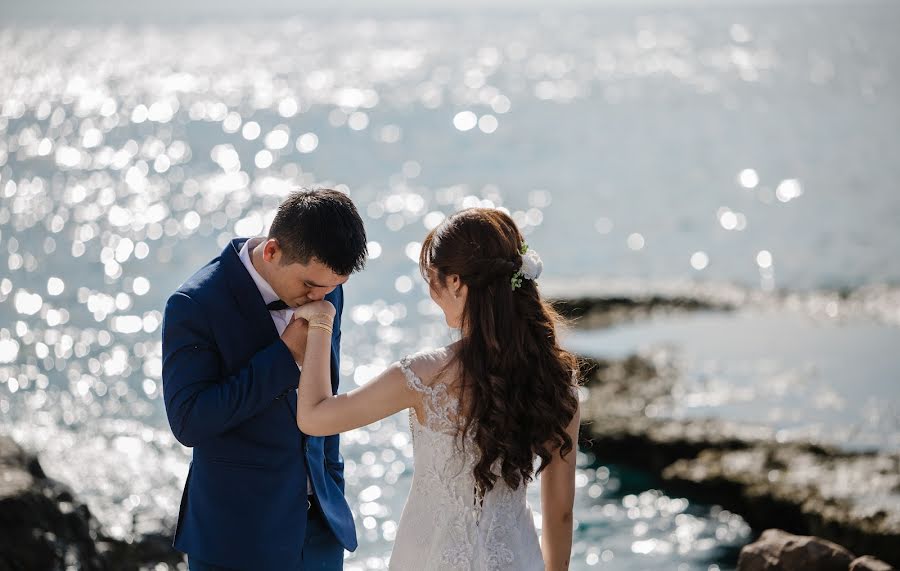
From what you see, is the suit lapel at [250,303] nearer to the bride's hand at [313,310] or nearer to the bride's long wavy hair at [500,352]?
the bride's hand at [313,310]

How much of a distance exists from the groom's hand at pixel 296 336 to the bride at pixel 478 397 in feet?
0.14

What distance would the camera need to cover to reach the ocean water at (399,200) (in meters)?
12.1

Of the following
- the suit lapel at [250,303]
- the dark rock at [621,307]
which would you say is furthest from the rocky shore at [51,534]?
the dark rock at [621,307]

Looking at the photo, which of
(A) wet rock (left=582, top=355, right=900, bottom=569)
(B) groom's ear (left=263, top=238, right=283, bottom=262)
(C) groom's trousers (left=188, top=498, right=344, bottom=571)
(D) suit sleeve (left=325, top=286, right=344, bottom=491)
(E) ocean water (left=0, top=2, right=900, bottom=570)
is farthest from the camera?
(E) ocean water (left=0, top=2, right=900, bottom=570)

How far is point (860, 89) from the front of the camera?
5034 centimetres

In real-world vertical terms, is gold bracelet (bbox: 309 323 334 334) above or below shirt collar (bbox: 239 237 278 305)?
below

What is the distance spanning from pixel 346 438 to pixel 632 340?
4.08 m

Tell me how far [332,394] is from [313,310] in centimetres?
29

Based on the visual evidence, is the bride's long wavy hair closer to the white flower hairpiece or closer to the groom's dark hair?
the white flower hairpiece

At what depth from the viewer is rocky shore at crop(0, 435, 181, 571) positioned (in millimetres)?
6312

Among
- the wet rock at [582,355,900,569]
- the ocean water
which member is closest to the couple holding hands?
the ocean water

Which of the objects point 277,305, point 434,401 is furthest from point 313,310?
point 434,401

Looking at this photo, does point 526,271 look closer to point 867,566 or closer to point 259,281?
point 259,281

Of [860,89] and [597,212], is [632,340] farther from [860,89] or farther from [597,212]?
[860,89]
